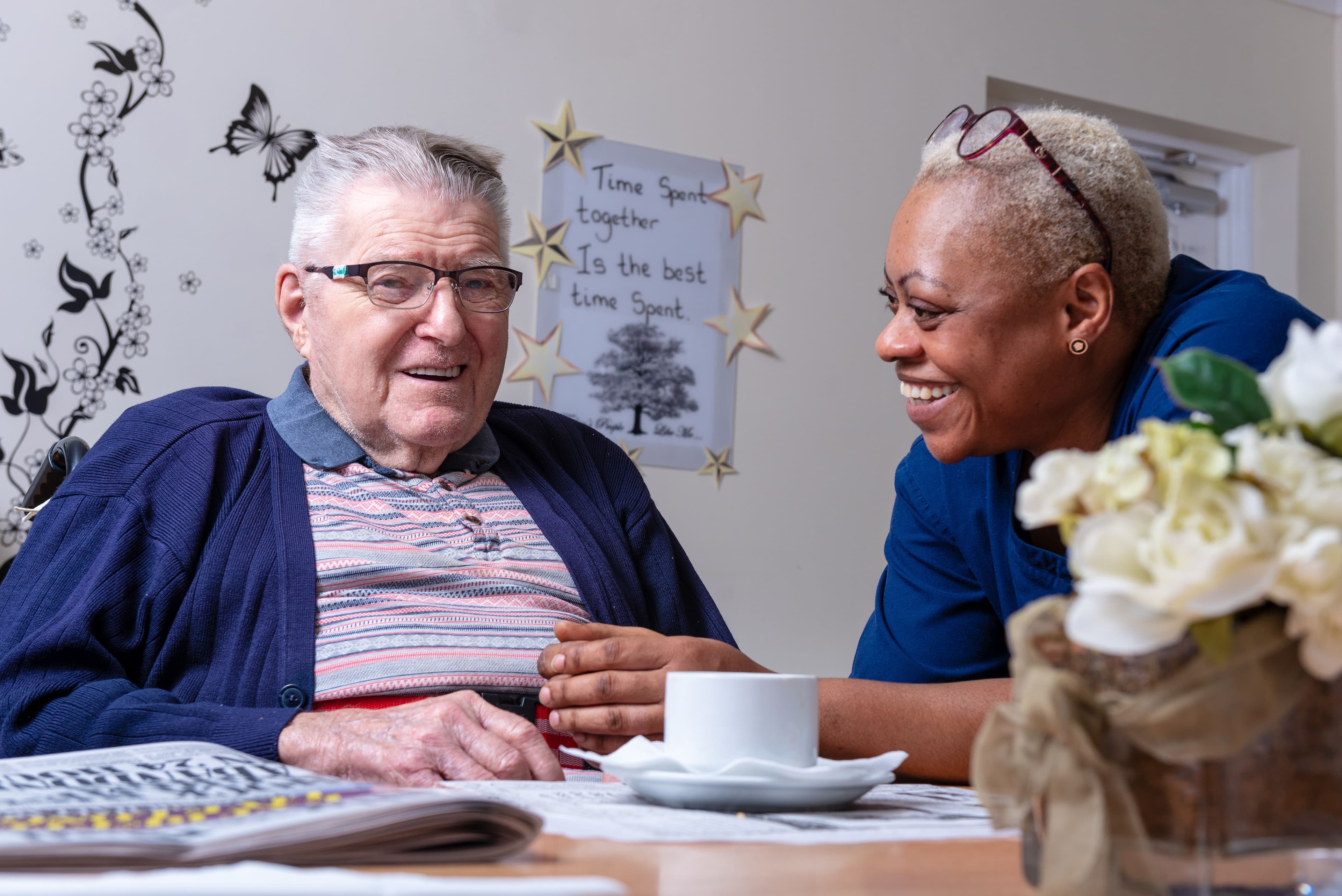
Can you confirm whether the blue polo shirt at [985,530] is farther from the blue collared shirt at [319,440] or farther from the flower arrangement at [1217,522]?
the flower arrangement at [1217,522]

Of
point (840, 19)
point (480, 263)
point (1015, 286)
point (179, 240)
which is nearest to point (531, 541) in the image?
point (480, 263)

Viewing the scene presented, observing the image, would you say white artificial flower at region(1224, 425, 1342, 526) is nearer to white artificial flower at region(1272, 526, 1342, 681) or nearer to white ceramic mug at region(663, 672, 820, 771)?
white artificial flower at region(1272, 526, 1342, 681)

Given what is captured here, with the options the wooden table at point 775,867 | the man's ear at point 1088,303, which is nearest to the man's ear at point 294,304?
the man's ear at point 1088,303

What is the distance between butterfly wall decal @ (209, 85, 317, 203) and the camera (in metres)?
2.16

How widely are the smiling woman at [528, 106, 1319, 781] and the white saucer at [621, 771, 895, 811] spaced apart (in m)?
0.38

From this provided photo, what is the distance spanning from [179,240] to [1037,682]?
1965mm

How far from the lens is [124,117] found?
6.82ft

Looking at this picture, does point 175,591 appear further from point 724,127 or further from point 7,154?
point 724,127

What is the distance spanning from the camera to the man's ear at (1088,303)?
129 cm

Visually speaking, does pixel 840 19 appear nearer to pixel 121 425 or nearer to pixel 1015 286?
pixel 1015 286

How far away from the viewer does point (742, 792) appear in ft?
2.45

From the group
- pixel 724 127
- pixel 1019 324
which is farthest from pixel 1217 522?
pixel 724 127

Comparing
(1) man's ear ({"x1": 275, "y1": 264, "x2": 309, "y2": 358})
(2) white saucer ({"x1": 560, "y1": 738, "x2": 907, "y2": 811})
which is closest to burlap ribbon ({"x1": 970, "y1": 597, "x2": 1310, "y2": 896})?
(2) white saucer ({"x1": 560, "y1": 738, "x2": 907, "y2": 811})

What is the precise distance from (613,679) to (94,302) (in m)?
1.36
